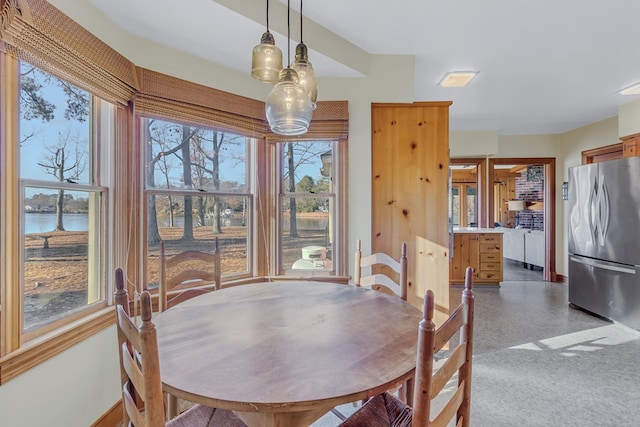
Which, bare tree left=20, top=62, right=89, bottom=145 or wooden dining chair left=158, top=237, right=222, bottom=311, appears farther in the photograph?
wooden dining chair left=158, top=237, right=222, bottom=311

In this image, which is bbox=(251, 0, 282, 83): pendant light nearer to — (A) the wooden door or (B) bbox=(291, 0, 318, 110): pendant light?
(B) bbox=(291, 0, 318, 110): pendant light

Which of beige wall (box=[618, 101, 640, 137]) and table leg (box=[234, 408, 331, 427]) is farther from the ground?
beige wall (box=[618, 101, 640, 137])

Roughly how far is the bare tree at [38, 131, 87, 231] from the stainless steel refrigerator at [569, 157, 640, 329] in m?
4.78

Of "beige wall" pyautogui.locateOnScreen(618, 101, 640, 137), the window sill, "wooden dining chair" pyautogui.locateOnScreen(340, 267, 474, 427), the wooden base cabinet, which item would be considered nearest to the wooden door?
"wooden dining chair" pyautogui.locateOnScreen(340, 267, 474, 427)

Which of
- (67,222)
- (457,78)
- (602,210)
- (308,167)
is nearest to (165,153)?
(67,222)

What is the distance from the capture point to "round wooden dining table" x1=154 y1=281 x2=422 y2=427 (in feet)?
2.75

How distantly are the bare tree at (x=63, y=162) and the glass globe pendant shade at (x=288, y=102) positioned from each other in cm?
118

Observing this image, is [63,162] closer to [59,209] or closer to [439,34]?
[59,209]

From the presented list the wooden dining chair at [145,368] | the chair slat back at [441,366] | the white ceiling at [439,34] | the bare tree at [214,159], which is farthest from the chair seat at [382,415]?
the white ceiling at [439,34]

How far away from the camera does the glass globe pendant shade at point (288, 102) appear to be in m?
1.32

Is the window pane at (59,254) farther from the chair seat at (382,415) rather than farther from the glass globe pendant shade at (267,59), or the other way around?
the chair seat at (382,415)

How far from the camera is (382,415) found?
121 centimetres

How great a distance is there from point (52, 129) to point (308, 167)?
173 cm

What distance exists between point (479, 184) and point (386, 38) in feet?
13.2
